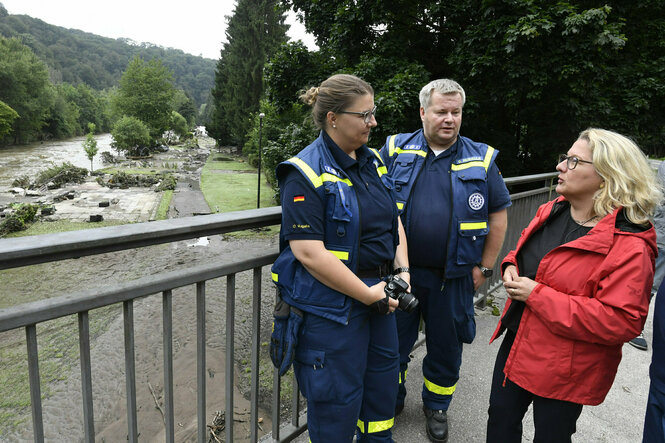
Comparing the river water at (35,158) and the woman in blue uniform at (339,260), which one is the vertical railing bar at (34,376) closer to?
the woman in blue uniform at (339,260)

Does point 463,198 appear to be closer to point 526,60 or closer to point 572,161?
point 572,161

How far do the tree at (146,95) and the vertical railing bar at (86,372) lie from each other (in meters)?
71.4

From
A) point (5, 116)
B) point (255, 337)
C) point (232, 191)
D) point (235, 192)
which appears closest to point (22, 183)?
point (232, 191)

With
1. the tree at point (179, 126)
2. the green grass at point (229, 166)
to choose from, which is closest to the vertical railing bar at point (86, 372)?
the green grass at point (229, 166)

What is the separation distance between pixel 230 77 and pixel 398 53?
4358 cm

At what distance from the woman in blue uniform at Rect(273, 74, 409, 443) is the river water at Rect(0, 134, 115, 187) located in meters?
44.9

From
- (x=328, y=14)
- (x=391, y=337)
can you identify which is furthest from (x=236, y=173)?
(x=391, y=337)

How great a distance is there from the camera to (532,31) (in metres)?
8.32

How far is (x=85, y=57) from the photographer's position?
139750 mm

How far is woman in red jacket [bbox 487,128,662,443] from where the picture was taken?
1.53 metres

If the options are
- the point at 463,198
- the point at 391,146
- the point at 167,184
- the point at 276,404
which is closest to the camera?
the point at 276,404

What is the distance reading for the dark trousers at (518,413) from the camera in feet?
5.74

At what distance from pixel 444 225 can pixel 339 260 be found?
0.94m

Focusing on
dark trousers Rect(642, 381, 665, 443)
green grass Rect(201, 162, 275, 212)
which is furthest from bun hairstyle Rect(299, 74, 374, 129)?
green grass Rect(201, 162, 275, 212)
